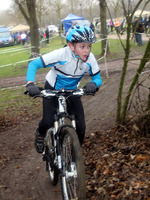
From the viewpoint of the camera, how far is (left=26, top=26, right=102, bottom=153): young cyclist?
11.5ft

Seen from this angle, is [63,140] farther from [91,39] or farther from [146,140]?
[146,140]

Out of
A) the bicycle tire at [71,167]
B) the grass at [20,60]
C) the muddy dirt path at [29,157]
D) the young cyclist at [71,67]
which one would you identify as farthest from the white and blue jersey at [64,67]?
the grass at [20,60]

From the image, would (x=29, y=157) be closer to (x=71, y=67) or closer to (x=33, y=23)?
(x=71, y=67)

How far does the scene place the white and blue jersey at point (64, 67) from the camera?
12.0ft

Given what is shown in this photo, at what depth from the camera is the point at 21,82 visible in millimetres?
12219

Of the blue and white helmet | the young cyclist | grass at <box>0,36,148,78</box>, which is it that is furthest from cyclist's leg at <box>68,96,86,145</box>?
grass at <box>0,36,148,78</box>

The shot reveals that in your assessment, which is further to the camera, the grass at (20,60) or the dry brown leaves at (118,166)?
the grass at (20,60)

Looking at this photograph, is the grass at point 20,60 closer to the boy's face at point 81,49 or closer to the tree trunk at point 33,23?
the tree trunk at point 33,23

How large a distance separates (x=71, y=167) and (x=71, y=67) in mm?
1496

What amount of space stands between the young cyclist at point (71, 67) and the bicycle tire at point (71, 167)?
0.66 meters

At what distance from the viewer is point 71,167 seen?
2945 mm

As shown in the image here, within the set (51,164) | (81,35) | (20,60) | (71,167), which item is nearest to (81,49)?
(81,35)

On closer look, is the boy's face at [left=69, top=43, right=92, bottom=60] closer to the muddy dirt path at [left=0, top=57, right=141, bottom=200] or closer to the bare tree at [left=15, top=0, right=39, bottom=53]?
the muddy dirt path at [left=0, top=57, right=141, bottom=200]

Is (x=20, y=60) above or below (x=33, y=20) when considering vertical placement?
below
